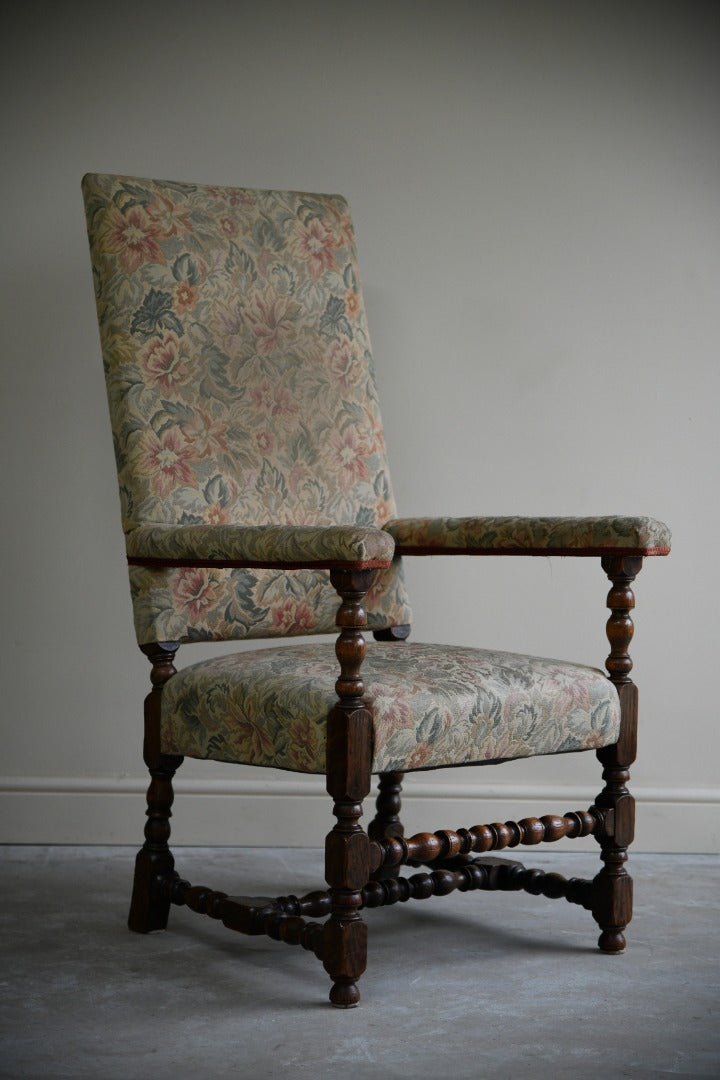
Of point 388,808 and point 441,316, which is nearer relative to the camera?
point 388,808

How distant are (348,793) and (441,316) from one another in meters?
1.41

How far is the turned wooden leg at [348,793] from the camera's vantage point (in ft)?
5.68

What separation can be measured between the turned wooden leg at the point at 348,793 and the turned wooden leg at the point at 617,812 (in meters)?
0.49

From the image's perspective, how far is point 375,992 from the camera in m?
1.89

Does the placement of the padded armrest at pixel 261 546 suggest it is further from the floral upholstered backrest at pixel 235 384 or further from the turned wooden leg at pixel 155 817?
the turned wooden leg at pixel 155 817

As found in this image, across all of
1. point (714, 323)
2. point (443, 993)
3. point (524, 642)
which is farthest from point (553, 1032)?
point (714, 323)

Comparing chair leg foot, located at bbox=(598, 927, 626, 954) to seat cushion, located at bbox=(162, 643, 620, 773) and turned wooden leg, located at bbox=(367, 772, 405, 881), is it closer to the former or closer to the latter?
seat cushion, located at bbox=(162, 643, 620, 773)

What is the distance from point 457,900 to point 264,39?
193 centimetres

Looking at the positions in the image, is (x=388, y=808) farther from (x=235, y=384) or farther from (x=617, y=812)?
(x=235, y=384)

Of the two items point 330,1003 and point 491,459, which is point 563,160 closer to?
point 491,459

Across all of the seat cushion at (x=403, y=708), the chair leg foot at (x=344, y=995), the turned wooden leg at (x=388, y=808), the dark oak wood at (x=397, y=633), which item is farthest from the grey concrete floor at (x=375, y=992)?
the dark oak wood at (x=397, y=633)

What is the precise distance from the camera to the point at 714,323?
2.85 meters

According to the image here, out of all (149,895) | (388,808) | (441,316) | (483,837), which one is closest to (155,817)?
(149,895)

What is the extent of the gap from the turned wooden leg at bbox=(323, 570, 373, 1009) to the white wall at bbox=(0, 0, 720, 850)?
1006 mm
